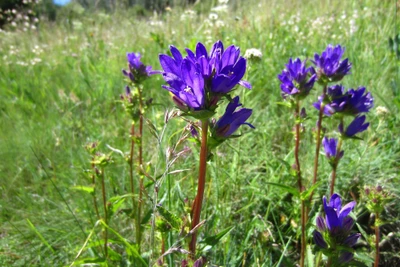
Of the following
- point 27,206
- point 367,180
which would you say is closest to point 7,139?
point 27,206

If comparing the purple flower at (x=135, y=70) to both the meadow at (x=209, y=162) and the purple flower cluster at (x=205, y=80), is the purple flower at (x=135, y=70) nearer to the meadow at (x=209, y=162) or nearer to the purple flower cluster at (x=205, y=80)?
the meadow at (x=209, y=162)

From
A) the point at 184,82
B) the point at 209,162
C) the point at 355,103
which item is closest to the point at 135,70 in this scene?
the point at 209,162

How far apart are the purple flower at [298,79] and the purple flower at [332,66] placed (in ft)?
0.20

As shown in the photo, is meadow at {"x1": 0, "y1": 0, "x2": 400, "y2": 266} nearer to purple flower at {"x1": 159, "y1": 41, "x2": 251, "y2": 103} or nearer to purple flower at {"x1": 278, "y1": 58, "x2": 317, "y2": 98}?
purple flower at {"x1": 159, "y1": 41, "x2": 251, "y2": 103}

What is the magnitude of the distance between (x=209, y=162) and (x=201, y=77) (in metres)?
0.72

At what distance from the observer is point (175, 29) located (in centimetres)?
522

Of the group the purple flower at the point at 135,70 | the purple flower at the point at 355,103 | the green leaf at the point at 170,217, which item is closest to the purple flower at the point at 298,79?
the purple flower at the point at 355,103

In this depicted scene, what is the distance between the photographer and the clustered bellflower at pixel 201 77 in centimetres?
91

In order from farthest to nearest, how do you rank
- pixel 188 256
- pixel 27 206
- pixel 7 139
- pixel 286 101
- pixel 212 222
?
1. pixel 7 139
2. pixel 27 206
3. pixel 286 101
4. pixel 212 222
5. pixel 188 256

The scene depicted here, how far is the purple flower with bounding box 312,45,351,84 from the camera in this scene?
65.0 inches

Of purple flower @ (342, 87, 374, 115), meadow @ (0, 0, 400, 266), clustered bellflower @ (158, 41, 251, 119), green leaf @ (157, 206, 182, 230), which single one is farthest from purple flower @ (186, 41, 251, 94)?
purple flower @ (342, 87, 374, 115)

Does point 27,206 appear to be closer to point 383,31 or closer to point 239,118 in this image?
point 239,118

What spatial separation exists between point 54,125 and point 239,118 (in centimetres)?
219

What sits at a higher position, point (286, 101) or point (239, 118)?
point (286, 101)
